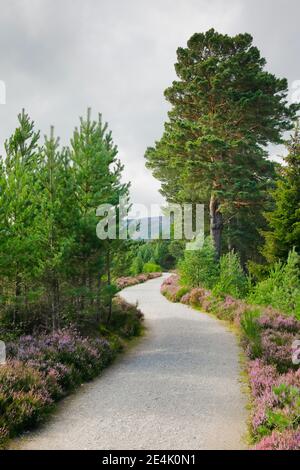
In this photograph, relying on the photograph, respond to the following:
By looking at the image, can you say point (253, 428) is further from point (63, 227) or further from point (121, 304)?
point (121, 304)

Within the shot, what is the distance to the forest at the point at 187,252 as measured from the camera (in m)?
6.54

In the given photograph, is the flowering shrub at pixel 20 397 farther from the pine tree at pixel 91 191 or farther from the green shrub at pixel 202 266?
the green shrub at pixel 202 266

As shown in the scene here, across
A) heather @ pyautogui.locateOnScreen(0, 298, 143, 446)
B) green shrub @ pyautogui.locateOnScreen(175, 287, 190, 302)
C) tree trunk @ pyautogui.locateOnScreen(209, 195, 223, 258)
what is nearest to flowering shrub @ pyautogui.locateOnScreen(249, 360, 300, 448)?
heather @ pyautogui.locateOnScreen(0, 298, 143, 446)

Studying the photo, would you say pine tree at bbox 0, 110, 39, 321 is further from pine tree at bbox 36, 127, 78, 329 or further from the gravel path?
the gravel path

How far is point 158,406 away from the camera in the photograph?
595 centimetres

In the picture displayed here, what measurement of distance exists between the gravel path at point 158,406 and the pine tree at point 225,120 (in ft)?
39.1

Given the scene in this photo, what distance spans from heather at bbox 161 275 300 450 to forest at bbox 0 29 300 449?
27mm

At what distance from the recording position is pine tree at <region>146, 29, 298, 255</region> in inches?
777

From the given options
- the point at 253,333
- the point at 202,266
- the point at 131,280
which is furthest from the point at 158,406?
the point at 131,280

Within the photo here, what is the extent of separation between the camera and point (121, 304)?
13.8 meters

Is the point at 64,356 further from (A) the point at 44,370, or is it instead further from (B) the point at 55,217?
(B) the point at 55,217

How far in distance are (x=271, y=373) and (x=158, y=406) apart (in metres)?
2.30

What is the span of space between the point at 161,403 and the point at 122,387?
1.15m

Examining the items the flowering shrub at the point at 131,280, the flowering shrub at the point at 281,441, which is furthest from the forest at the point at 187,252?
the flowering shrub at the point at 131,280
